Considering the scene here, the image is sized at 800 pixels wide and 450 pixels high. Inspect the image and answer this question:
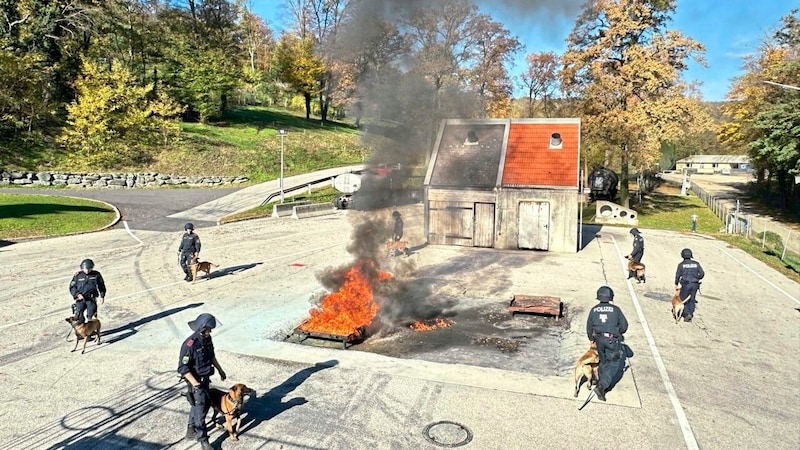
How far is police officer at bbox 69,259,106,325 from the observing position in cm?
1188

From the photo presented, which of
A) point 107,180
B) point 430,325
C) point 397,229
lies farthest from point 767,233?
point 107,180

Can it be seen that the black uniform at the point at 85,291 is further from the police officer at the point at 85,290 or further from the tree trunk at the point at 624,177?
the tree trunk at the point at 624,177

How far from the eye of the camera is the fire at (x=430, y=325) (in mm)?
13977

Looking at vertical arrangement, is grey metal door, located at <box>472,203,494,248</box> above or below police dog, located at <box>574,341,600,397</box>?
above

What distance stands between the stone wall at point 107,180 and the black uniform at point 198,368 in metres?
36.5

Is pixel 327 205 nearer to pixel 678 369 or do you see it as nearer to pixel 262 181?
pixel 262 181

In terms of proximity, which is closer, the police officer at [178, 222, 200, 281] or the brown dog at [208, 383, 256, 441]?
the brown dog at [208, 383, 256, 441]

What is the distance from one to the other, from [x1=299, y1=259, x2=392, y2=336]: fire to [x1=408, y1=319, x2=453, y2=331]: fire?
1.13m

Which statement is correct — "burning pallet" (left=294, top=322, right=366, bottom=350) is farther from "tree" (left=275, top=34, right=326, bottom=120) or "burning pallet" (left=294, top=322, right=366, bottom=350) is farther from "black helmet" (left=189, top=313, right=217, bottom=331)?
"tree" (left=275, top=34, right=326, bottom=120)

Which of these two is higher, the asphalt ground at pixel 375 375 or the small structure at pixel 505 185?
the small structure at pixel 505 185

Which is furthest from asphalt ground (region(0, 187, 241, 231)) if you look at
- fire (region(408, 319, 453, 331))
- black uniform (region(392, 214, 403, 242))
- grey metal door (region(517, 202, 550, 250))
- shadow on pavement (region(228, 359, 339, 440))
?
shadow on pavement (region(228, 359, 339, 440))

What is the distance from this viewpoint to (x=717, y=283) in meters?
19.4

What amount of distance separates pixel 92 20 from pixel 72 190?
58.4 feet

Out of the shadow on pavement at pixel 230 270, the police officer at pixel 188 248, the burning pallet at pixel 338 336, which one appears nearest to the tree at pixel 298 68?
the shadow on pavement at pixel 230 270
